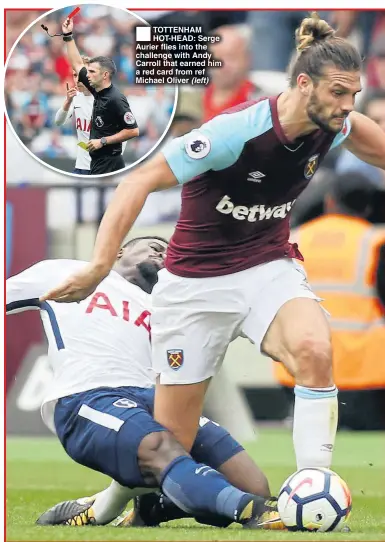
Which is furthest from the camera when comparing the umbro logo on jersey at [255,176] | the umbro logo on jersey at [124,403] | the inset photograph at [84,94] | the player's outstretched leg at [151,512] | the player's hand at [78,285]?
the inset photograph at [84,94]

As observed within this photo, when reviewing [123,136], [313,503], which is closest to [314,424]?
[313,503]

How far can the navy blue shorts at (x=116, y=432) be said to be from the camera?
430cm

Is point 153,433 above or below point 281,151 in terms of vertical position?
below

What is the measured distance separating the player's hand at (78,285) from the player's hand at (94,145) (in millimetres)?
1496

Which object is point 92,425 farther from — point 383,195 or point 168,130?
point 383,195

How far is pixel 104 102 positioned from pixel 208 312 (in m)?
1.36

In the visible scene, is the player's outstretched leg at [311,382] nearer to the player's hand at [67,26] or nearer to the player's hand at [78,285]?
the player's hand at [78,285]

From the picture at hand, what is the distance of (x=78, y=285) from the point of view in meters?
3.92

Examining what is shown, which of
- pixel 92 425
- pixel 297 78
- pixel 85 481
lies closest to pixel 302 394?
pixel 92 425

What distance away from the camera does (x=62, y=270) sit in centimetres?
501

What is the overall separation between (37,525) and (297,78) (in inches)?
84.1

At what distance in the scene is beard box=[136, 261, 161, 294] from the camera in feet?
17.1

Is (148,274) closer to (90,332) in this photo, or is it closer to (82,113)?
(90,332)

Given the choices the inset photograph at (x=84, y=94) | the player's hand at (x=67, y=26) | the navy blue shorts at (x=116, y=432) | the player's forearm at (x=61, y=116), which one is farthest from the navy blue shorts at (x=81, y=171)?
the navy blue shorts at (x=116, y=432)
